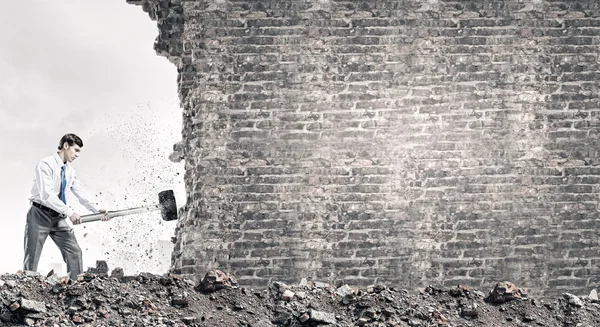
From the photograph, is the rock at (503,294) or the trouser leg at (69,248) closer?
the rock at (503,294)

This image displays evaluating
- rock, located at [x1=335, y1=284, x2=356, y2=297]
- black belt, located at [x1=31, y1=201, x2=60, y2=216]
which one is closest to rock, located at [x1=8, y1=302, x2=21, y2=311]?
black belt, located at [x1=31, y1=201, x2=60, y2=216]

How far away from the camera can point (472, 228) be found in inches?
420

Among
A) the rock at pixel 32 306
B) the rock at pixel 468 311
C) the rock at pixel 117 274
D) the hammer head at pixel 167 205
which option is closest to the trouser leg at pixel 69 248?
the rock at pixel 117 274

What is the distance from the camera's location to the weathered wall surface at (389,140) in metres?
10.5

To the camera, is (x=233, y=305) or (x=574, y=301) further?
(x=574, y=301)

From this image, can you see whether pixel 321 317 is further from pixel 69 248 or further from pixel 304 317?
pixel 69 248

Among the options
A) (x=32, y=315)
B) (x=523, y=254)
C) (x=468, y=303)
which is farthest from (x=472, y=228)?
(x=32, y=315)

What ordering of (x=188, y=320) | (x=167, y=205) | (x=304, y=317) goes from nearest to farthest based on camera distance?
(x=188, y=320), (x=304, y=317), (x=167, y=205)

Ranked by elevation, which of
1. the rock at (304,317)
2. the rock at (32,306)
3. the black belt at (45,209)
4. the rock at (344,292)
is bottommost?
the rock at (304,317)

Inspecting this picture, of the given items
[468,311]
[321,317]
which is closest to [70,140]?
[321,317]

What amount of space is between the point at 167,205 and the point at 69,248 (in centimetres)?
128

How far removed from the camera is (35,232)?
9133mm

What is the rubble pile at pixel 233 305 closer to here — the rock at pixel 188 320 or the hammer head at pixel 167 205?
the rock at pixel 188 320

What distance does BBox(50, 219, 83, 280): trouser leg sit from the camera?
30.5ft
